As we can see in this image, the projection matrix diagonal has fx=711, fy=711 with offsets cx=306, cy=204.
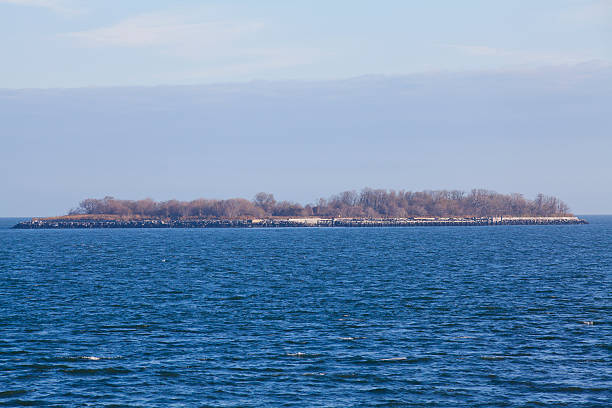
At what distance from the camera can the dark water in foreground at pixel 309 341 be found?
25.6 metres

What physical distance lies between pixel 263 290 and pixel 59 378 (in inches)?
1133

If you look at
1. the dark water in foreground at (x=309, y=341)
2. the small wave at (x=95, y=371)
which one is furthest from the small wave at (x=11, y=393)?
the small wave at (x=95, y=371)

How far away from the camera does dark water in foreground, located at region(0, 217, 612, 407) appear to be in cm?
2562

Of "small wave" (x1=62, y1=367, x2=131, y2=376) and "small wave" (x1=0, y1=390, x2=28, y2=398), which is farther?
"small wave" (x1=62, y1=367, x2=131, y2=376)

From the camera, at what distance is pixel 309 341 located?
34.0m

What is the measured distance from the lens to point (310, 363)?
1161 inches

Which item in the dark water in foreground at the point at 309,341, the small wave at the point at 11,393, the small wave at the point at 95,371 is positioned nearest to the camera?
the small wave at the point at 11,393

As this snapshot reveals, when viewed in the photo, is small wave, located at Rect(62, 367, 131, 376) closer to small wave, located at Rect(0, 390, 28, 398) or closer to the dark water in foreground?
the dark water in foreground

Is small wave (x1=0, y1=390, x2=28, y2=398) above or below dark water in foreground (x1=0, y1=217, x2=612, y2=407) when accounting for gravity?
below

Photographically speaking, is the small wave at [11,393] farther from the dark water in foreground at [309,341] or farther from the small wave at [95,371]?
the small wave at [95,371]

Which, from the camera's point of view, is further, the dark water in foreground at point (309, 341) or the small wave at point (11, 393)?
the dark water in foreground at point (309, 341)

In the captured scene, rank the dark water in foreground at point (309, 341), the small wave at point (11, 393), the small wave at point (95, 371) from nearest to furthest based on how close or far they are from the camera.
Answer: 1. the small wave at point (11, 393)
2. the dark water in foreground at point (309, 341)
3. the small wave at point (95, 371)

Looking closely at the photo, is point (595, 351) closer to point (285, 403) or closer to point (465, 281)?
point (285, 403)

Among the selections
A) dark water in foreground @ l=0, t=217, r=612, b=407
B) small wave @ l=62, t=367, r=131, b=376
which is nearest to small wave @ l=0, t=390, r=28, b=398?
dark water in foreground @ l=0, t=217, r=612, b=407
